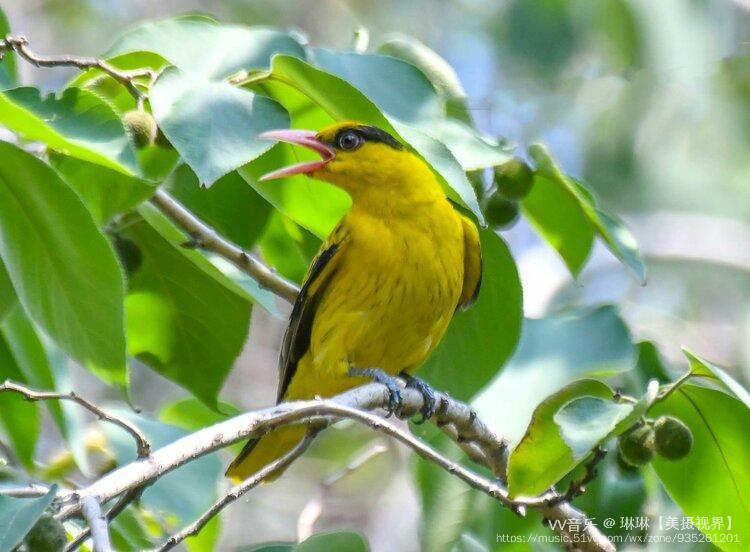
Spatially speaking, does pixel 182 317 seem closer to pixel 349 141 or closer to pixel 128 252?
pixel 128 252

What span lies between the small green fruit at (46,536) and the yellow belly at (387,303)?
2.14 metres

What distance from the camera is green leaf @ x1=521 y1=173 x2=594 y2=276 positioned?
345cm

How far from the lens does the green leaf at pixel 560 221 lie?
3449mm

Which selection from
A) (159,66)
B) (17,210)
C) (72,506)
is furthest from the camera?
(159,66)

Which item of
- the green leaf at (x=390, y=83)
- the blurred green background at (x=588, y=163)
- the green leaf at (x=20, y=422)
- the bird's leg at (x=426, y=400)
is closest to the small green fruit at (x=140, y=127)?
the green leaf at (x=390, y=83)

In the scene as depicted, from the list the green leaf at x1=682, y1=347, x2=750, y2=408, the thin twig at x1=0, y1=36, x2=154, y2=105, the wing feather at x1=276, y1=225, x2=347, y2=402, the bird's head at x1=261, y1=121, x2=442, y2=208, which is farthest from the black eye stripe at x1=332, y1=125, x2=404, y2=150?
the green leaf at x1=682, y1=347, x2=750, y2=408

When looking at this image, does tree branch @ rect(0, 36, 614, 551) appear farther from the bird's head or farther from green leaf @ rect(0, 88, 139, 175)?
the bird's head

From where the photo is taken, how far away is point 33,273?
2.60m

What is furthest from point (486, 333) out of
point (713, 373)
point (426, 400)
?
point (713, 373)

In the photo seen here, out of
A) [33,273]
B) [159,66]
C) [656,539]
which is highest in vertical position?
[159,66]

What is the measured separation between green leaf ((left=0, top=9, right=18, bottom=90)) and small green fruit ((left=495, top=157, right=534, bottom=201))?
1323 mm

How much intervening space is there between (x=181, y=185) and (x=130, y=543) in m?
1.00

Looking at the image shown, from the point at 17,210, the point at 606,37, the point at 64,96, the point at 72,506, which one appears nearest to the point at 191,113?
the point at 64,96

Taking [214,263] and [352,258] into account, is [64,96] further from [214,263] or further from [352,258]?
[352,258]
